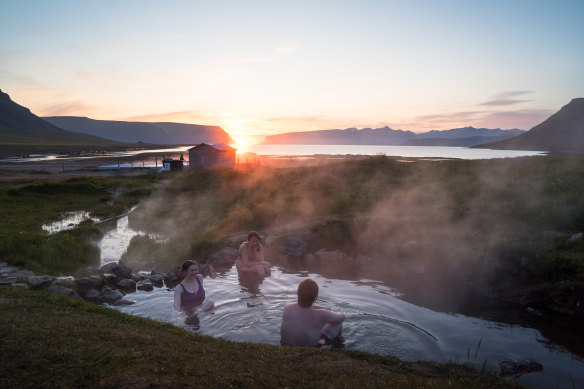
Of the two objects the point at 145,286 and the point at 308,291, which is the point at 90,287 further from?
the point at 308,291

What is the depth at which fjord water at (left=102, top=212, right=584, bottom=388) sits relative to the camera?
736 centimetres

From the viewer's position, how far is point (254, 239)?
11867mm

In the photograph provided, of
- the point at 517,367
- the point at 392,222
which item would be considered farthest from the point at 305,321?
the point at 392,222

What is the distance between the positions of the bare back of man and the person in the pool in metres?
3.16

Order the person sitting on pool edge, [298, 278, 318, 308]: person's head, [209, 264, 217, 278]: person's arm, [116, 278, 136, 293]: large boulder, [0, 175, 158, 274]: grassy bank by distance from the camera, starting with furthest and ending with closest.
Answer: [0, 175, 158, 274]: grassy bank → [209, 264, 217, 278]: person's arm → [116, 278, 136, 293]: large boulder → the person sitting on pool edge → [298, 278, 318, 308]: person's head

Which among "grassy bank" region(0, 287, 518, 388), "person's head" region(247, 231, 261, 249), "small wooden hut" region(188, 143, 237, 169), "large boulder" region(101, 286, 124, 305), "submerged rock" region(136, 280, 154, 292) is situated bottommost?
"submerged rock" region(136, 280, 154, 292)

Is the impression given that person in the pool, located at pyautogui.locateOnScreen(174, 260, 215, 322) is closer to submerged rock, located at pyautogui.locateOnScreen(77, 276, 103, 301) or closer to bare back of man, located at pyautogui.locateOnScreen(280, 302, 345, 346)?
submerged rock, located at pyautogui.locateOnScreen(77, 276, 103, 301)

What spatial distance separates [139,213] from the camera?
81.7 ft

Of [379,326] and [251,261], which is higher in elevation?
[251,261]

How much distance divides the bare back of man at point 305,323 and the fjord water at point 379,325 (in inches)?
29.3

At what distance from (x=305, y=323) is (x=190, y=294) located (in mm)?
3814

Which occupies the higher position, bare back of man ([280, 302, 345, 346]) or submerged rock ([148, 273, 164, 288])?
bare back of man ([280, 302, 345, 346])

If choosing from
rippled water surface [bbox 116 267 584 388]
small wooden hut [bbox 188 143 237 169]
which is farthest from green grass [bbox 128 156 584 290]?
small wooden hut [bbox 188 143 237 169]

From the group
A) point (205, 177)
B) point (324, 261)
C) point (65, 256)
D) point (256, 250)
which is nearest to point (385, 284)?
point (324, 261)
